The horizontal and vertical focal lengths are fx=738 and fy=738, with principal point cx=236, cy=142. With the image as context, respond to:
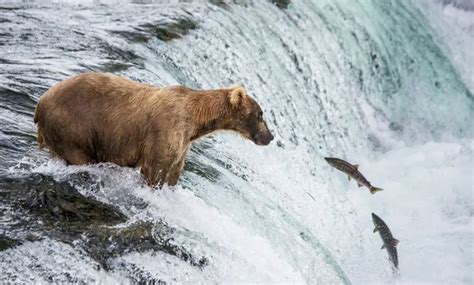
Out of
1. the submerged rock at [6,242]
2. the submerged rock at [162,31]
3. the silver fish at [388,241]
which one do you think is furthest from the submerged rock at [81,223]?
the submerged rock at [162,31]

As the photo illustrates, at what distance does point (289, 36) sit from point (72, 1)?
98.9 inches

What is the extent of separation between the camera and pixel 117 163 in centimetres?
429

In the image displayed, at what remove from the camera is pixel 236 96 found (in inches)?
171

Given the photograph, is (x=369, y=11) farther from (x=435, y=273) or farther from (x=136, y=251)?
(x=136, y=251)

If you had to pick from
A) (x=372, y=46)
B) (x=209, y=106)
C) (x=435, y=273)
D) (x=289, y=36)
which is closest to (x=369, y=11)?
(x=372, y=46)

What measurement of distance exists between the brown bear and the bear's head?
38 mm

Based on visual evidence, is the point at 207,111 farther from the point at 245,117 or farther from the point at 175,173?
the point at 175,173

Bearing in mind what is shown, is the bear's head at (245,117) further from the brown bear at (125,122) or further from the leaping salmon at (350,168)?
the leaping salmon at (350,168)

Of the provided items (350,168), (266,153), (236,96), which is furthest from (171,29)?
(236,96)

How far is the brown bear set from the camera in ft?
13.4

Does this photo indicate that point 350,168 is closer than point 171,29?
Yes

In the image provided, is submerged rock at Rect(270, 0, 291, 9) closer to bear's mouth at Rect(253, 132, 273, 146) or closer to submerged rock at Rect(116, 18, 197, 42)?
submerged rock at Rect(116, 18, 197, 42)

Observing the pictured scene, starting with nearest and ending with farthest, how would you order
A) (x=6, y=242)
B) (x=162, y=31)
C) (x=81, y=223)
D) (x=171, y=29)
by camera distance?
(x=6, y=242), (x=81, y=223), (x=162, y=31), (x=171, y=29)

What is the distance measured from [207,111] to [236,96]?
20 cm
